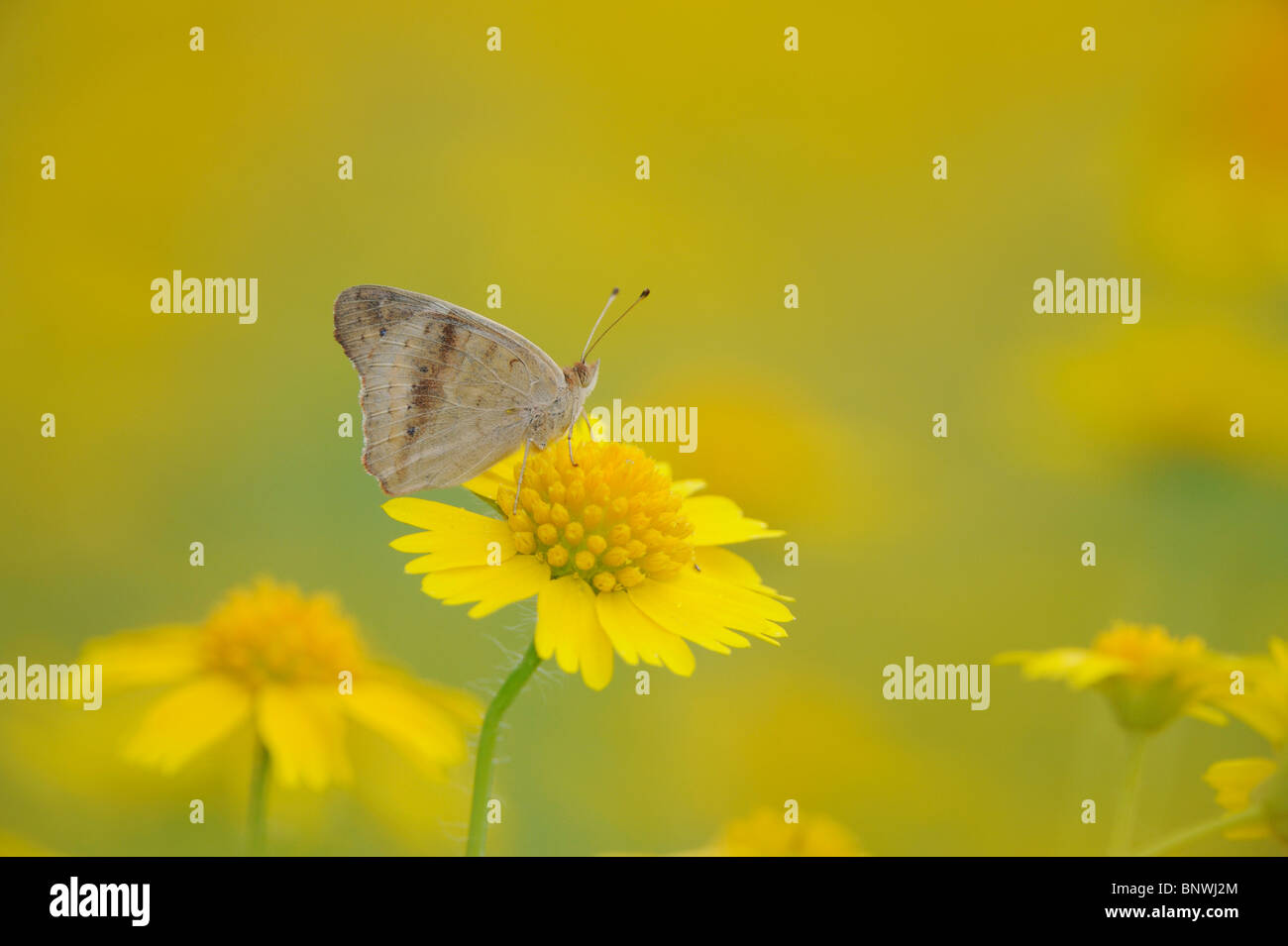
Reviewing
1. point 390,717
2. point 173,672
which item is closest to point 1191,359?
point 390,717

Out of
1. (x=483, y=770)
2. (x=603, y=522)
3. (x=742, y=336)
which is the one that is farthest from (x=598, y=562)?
(x=742, y=336)

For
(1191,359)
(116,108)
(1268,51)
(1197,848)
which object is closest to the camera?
(1197,848)

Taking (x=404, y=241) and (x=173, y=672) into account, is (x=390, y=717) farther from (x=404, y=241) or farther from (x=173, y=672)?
(x=404, y=241)

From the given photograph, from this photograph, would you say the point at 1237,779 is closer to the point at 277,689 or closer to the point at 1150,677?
the point at 1150,677

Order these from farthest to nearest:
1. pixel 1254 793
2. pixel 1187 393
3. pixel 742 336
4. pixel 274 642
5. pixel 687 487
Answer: pixel 742 336 → pixel 1187 393 → pixel 687 487 → pixel 274 642 → pixel 1254 793

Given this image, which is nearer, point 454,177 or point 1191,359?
point 1191,359

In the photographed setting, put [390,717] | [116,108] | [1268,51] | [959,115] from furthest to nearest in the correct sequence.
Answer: [959,115] → [1268,51] → [116,108] → [390,717]

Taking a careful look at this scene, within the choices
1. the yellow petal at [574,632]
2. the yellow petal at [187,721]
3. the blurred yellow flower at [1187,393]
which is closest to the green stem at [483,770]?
the yellow petal at [574,632]

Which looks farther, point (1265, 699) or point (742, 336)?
point (742, 336)
